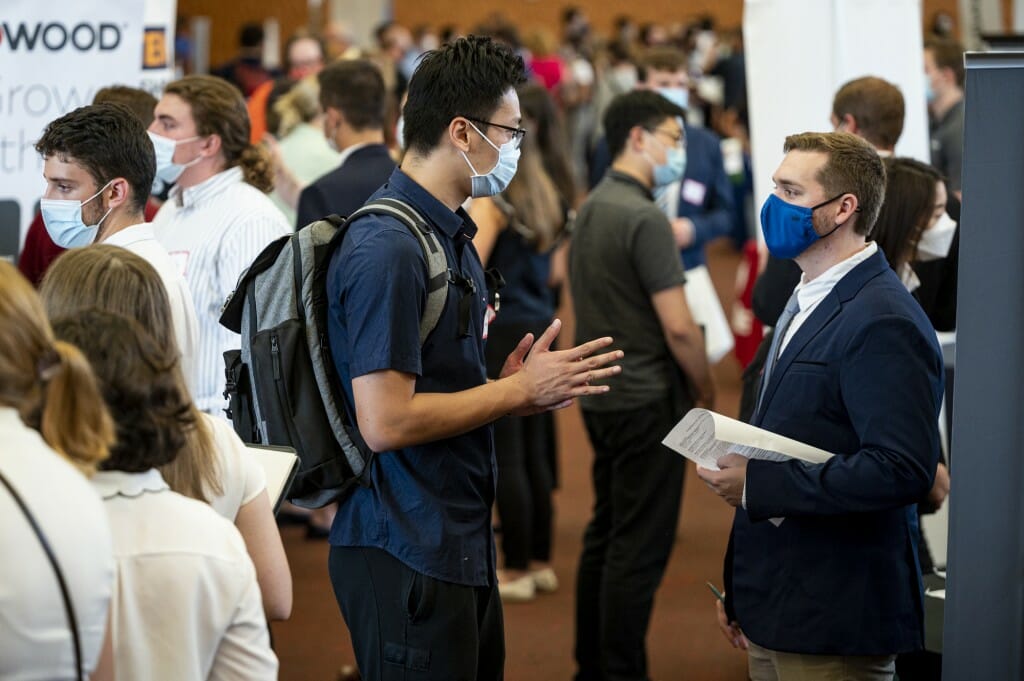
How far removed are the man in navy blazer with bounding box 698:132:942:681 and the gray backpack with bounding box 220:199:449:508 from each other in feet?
2.22

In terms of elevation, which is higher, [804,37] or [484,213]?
[804,37]

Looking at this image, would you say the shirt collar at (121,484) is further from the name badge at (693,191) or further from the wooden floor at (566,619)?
the name badge at (693,191)

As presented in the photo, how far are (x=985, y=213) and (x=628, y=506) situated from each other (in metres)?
1.93

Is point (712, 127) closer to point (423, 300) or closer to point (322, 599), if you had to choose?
point (322, 599)

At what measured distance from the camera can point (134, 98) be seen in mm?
4055

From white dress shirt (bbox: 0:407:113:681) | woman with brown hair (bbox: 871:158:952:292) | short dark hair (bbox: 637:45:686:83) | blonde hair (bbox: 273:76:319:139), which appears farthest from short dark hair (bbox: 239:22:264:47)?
white dress shirt (bbox: 0:407:113:681)

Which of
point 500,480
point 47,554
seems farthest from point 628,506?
point 47,554

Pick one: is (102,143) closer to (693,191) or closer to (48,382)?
(48,382)

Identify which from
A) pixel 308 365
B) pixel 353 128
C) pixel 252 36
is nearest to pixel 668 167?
pixel 353 128

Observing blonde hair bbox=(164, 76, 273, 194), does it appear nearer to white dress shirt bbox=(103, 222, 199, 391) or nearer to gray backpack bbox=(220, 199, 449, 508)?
white dress shirt bbox=(103, 222, 199, 391)

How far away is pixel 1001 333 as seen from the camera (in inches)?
89.6

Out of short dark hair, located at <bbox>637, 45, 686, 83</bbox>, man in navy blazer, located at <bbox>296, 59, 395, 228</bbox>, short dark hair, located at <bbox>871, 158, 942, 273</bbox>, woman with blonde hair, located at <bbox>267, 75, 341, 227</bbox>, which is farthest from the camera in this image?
short dark hair, located at <bbox>637, 45, 686, 83</bbox>

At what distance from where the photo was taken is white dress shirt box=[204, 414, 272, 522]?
1.95 m

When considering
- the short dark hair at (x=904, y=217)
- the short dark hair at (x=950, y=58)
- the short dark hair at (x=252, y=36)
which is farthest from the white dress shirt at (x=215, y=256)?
the short dark hair at (x=252, y=36)
